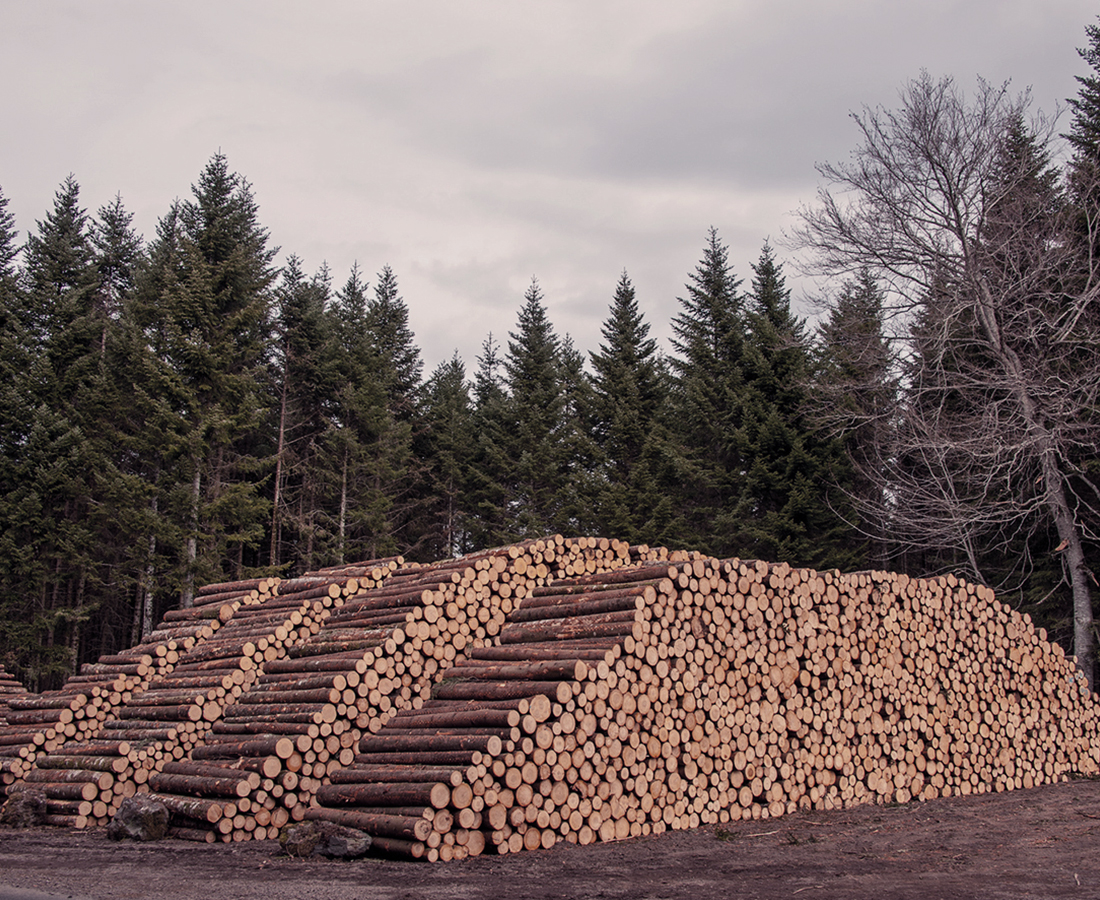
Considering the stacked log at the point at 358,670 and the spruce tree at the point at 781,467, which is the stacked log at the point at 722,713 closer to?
the stacked log at the point at 358,670

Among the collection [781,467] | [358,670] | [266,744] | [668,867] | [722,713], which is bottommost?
[668,867]

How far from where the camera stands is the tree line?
1711 centimetres

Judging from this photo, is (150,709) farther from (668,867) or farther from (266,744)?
(668,867)

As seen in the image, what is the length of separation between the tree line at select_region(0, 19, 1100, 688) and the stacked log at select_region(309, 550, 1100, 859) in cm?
449

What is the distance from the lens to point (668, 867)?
22.2 feet

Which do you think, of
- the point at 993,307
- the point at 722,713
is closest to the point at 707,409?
the point at 993,307

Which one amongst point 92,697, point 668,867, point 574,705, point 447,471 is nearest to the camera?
point 668,867

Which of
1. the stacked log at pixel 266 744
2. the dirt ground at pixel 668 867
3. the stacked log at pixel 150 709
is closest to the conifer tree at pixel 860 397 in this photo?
the dirt ground at pixel 668 867

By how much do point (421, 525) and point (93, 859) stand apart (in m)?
25.1

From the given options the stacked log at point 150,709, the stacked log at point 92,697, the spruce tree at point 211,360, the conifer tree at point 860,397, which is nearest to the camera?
the stacked log at point 150,709

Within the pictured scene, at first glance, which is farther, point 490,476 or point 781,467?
point 490,476

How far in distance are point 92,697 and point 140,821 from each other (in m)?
3.95

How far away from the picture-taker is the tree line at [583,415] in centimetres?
1711

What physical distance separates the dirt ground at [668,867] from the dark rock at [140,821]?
18 cm
